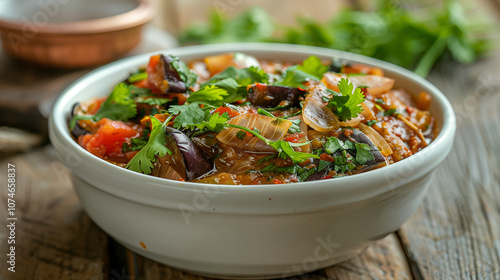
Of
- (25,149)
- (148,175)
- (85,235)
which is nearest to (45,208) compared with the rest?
(85,235)

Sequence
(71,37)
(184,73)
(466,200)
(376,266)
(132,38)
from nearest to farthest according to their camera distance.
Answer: (376,266) < (184,73) < (466,200) < (71,37) < (132,38)

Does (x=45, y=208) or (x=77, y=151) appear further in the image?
(x=45, y=208)

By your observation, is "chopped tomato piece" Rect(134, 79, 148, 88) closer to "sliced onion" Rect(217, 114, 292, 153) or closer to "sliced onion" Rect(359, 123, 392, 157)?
"sliced onion" Rect(217, 114, 292, 153)

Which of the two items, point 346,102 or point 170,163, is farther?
point 346,102

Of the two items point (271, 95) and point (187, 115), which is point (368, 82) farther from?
point (187, 115)

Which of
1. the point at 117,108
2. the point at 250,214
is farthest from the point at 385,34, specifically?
the point at 250,214

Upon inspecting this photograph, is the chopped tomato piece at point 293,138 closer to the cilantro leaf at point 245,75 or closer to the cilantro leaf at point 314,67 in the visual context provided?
the cilantro leaf at point 245,75

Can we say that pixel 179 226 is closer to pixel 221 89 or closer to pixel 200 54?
pixel 221 89
